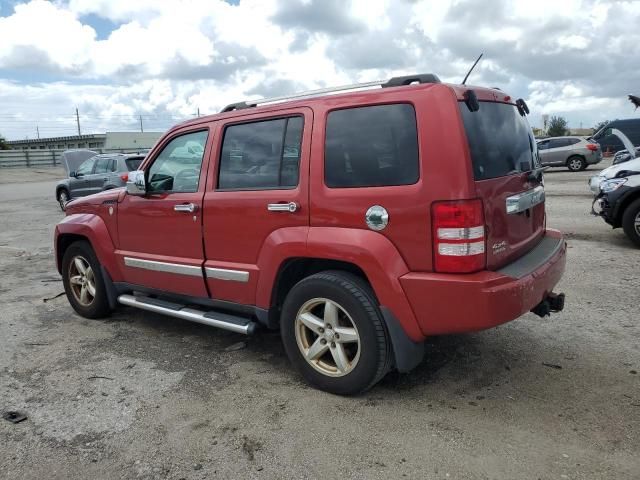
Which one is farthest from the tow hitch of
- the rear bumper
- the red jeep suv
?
the rear bumper

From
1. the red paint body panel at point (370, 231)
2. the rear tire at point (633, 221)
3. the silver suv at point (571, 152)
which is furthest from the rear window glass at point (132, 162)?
the silver suv at point (571, 152)

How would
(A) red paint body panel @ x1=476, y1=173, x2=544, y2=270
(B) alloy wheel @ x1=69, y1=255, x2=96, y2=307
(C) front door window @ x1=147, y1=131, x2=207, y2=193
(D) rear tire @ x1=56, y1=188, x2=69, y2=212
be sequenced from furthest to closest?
(D) rear tire @ x1=56, y1=188, x2=69, y2=212 → (B) alloy wheel @ x1=69, y1=255, x2=96, y2=307 → (C) front door window @ x1=147, y1=131, x2=207, y2=193 → (A) red paint body panel @ x1=476, y1=173, x2=544, y2=270

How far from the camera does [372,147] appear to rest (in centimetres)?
330

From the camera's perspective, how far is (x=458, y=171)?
9.83 feet

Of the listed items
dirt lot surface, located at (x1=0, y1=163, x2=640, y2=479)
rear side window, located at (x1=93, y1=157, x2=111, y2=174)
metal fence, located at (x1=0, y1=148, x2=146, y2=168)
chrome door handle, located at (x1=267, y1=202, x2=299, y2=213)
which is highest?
metal fence, located at (x1=0, y1=148, x2=146, y2=168)

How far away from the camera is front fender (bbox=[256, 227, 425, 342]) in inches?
124

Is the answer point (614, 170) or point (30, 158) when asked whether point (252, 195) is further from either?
point (30, 158)

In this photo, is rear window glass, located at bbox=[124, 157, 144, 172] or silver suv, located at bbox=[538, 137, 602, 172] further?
silver suv, located at bbox=[538, 137, 602, 172]

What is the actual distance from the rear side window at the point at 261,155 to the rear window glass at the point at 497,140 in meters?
1.12

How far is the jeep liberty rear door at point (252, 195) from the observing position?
359 cm

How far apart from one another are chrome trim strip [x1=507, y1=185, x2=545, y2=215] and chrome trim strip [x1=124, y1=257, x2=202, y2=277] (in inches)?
89.5

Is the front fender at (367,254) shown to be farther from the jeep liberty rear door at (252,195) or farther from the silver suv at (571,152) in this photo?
the silver suv at (571,152)

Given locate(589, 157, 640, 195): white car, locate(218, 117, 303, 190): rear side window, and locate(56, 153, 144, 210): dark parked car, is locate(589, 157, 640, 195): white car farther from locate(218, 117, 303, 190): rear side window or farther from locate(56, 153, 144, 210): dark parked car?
locate(56, 153, 144, 210): dark parked car

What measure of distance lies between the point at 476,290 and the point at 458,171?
2.14 ft
